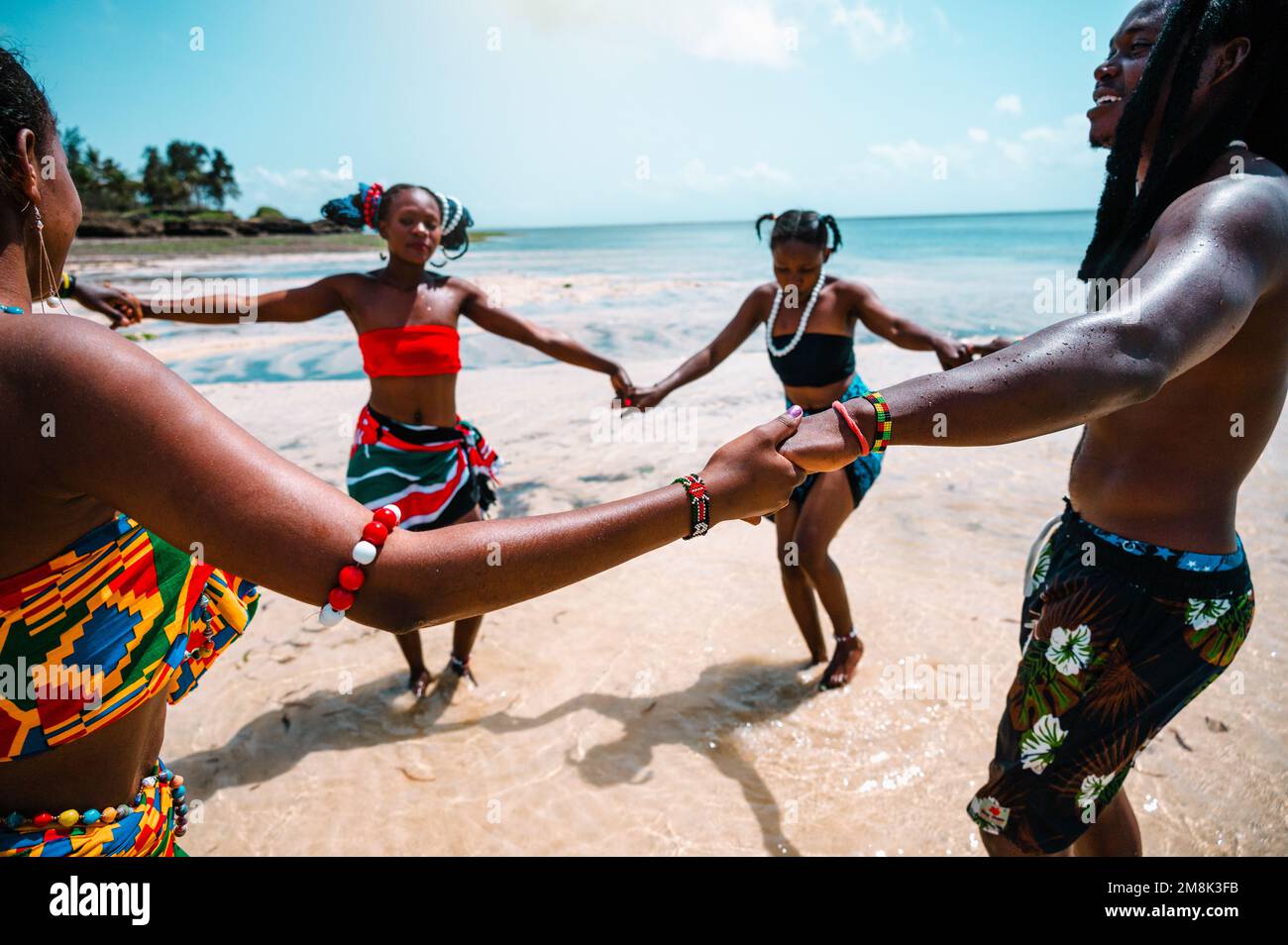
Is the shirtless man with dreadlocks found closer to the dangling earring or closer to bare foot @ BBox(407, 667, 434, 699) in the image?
the dangling earring

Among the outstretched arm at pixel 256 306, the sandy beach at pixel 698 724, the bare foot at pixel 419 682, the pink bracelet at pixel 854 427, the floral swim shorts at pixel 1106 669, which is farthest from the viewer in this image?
the bare foot at pixel 419 682

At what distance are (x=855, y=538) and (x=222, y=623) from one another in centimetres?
441

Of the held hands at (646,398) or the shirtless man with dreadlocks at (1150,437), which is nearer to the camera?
the shirtless man with dreadlocks at (1150,437)

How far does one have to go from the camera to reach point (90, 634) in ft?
4.53

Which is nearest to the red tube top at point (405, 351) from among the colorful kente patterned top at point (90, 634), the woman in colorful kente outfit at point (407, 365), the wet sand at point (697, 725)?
the woman in colorful kente outfit at point (407, 365)

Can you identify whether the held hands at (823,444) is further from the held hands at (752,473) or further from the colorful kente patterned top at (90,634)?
the colorful kente patterned top at (90,634)

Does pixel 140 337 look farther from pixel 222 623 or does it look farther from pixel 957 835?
pixel 957 835

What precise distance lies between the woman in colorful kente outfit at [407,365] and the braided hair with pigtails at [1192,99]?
2832 millimetres

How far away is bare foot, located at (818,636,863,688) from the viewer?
151 inches

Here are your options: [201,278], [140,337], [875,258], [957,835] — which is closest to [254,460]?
[957,835]

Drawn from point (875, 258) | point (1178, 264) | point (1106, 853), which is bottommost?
point (1106, 853)

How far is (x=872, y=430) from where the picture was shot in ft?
5.47

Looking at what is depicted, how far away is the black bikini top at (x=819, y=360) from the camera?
13.1ft

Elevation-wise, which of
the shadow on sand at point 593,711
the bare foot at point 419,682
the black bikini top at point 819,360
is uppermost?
the black bikini top at point 819,360
